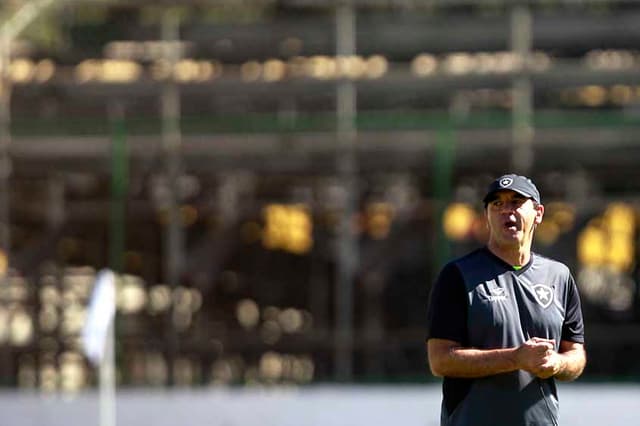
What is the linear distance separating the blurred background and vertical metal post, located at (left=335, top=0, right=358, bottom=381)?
2cm

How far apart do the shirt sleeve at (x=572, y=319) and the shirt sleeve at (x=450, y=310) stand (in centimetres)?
34

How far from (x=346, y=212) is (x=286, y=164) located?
67cm

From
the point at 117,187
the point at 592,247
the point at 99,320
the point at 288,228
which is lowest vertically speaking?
the point at 99,320

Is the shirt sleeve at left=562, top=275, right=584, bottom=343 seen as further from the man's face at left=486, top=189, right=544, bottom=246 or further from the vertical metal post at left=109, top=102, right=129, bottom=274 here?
the vertical metal post at left=109, top=102, right=129, bottom=274

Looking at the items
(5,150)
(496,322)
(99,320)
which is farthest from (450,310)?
(5,150)

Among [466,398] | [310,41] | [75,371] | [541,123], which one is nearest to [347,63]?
[310,41]

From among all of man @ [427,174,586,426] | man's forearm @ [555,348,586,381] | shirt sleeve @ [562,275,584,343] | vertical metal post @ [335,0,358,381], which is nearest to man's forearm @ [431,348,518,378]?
man @ [427,174,586,426]

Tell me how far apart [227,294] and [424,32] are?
279cm

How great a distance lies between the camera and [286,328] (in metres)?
17.4

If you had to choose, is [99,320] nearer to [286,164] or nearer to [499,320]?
[499,320]

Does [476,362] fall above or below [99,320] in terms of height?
above

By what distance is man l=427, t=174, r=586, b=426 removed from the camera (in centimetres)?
571

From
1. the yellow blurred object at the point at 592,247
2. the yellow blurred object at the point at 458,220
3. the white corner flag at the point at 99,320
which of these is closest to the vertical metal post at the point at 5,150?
the yellow blurred object at the point at 458,220

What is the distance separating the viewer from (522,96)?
17031 millimetres
